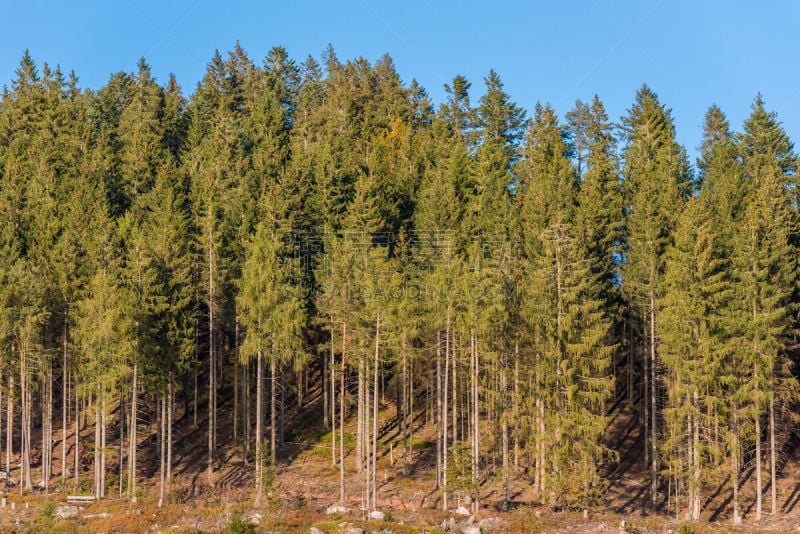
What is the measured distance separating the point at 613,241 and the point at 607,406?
1077cm

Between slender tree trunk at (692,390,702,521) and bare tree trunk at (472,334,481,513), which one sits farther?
bare tree trunk at (472,334,481,513)

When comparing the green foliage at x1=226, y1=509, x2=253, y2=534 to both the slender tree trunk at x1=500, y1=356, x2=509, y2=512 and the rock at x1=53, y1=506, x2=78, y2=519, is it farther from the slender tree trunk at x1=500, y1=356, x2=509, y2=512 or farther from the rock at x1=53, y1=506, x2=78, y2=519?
the slender tree trunk at x1=500, y1=356, x2=509, y2=512

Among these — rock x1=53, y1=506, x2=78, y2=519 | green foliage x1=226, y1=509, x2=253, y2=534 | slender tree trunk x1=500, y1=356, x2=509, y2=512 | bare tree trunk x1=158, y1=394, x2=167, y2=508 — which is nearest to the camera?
green foliage x1=226, y1=509, x2=253, y2=534

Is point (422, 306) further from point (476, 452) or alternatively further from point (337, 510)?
point (337, 510)

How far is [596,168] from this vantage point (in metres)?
55.8

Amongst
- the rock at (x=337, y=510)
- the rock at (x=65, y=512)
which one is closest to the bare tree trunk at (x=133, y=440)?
the rock at (x=65, y=512)

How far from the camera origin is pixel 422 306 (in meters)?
38.7

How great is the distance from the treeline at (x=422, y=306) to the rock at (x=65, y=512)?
3.27 metres

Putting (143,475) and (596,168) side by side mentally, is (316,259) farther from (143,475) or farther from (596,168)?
(596,168)

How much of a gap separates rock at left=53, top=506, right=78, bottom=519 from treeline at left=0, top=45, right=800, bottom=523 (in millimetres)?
3266

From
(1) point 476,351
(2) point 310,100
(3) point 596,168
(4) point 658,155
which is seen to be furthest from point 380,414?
(2) point 310,100

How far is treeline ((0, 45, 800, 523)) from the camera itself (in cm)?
3650

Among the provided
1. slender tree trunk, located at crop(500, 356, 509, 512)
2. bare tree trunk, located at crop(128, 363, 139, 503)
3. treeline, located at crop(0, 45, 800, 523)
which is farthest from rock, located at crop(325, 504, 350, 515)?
bare tree trunk, located at crop(128, 363, 139, 503)

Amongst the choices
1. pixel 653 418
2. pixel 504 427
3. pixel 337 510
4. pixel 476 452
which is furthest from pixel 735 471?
pixel 337 510
